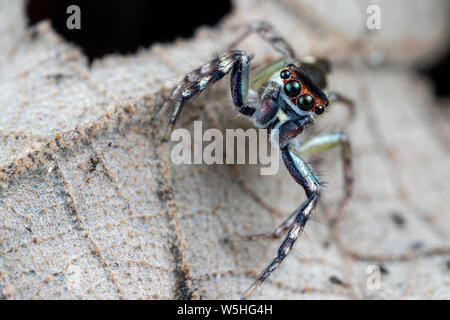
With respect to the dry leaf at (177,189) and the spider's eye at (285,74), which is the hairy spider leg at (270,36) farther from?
the spider's eye at (285,74)

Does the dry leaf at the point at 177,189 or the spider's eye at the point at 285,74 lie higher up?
the spider's eye at the point at 285,74

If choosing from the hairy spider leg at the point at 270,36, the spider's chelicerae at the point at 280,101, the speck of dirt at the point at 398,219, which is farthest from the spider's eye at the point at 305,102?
the speck of dirt at the point at 398,219

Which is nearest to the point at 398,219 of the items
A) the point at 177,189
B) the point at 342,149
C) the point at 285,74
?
the point at 342,149

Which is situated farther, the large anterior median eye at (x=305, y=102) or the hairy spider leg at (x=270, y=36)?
the hairy spider leg at (x=270, y=36)

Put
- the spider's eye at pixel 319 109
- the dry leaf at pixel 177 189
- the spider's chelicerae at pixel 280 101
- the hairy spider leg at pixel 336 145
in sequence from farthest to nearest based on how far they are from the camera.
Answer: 1. the hairy spider leg at pixel 336 145
2. the spider's eye at pixel 319 109
3. the spider's chelicerae at pixel 280 101
4. the dry leaf at pixel 177 189

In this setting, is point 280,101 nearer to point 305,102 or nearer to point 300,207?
point 305,102

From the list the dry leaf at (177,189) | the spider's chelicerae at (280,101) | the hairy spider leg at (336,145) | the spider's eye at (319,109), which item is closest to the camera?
the dry leaf at (177,189)

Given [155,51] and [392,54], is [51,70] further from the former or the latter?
[392,54]
